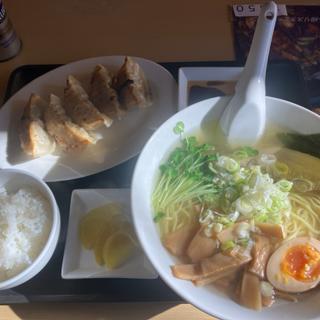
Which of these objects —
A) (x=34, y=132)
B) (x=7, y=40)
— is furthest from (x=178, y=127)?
(x=7, y=40)

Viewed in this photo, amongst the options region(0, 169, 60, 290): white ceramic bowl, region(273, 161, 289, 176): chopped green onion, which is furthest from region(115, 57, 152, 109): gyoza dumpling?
region(273, 161, 289, 176): chopped green onion

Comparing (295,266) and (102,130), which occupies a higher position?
(102,130)

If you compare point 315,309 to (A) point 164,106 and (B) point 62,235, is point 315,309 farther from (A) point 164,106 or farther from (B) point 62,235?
(A) point 164,106

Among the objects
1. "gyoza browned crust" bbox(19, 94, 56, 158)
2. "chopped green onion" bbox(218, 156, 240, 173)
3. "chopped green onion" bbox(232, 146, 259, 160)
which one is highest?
"gyoza browned crust" bbox(19, 94, 56, 158)

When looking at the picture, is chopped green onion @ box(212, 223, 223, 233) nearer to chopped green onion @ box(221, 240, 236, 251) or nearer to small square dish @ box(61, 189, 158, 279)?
chopped green onion @ box(221, 240, 236, 251)

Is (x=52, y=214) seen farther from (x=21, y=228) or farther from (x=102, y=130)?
(x=102, y=130)

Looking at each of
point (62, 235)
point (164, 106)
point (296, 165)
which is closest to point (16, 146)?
point (62, 235)

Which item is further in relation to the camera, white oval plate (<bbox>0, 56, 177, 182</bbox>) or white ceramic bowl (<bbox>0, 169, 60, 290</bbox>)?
white oval plate (<bbox>0, 56, 177, 182</bbox>)

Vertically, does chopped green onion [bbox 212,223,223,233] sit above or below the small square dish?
above
